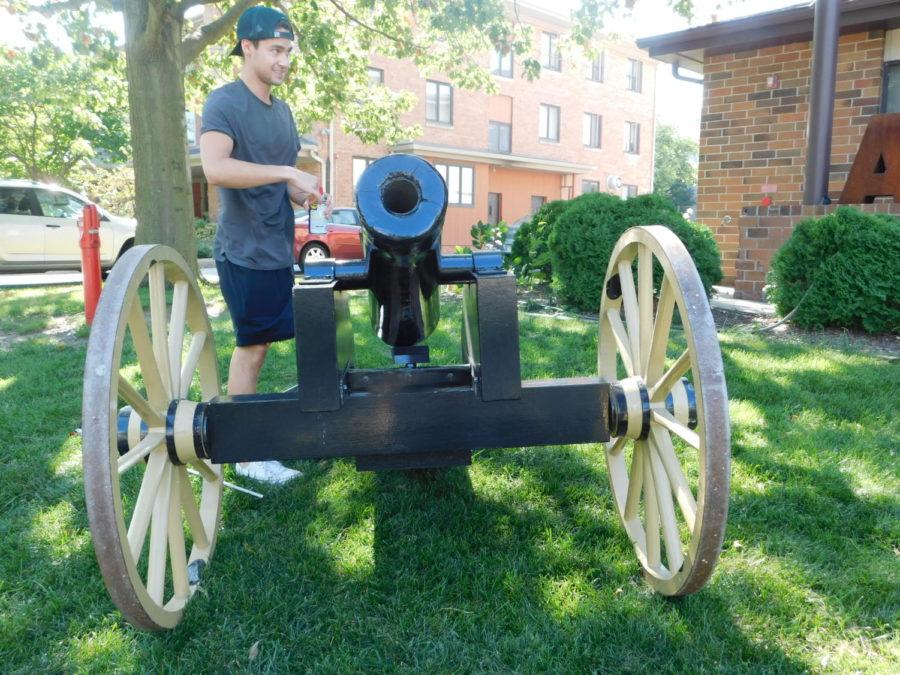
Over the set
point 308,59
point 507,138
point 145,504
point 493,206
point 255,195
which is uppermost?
point 507,138

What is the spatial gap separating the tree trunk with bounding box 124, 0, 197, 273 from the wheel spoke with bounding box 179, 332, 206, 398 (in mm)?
5395

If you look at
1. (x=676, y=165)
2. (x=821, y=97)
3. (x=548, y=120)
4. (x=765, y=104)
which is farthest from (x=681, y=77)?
(x=676, y=165)

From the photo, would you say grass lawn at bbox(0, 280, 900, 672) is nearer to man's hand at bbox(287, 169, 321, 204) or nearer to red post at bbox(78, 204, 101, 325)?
man's hand at bbox(287, 169, 321, 204)

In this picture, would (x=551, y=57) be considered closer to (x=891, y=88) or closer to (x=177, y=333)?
(x=891, y=88)

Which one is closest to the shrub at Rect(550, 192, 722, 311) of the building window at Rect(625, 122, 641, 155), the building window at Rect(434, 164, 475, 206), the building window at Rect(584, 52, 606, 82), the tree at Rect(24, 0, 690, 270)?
the tree at Rect(24, 0, 690, 270)

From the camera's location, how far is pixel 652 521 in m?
2.29

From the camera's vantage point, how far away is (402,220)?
2066 millimetres

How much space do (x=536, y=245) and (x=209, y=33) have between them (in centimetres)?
474

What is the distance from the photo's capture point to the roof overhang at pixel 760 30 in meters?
7.89

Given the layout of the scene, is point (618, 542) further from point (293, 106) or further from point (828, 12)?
point (293, 106)

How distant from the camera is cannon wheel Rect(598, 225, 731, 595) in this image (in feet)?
5.94

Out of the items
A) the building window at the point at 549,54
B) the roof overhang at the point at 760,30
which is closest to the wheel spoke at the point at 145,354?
the roof overhang at the point at 760,30

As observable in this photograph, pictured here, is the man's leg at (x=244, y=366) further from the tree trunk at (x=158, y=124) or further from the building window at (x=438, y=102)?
the building window at (x=438, y=102)

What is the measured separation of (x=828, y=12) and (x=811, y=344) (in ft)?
11.4
